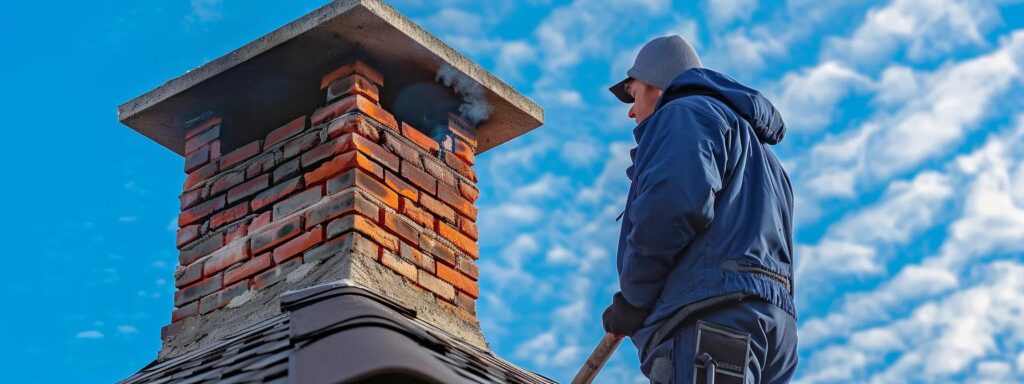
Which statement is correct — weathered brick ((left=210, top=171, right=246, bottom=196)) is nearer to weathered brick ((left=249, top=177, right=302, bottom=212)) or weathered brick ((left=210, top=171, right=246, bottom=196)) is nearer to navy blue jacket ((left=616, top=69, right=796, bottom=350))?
weathered brick ((left=249, top=177, right=302, bottom=212))

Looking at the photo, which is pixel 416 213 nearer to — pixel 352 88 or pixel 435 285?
pixel 435 285

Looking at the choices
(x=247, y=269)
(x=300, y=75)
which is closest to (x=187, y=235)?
(x=247, y=269)

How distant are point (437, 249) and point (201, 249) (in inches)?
39.4

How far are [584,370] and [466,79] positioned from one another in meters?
1.58

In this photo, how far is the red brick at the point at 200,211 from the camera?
4781 mm

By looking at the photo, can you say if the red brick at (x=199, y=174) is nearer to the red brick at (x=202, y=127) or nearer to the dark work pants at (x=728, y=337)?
the red brick at (x=202, y=127)

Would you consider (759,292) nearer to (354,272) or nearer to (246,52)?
(354,272)

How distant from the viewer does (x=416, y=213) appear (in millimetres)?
4586

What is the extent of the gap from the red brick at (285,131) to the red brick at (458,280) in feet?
2.73

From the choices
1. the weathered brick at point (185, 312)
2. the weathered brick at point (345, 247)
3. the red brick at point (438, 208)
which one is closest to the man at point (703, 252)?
the weathered brick at point (345, 247)

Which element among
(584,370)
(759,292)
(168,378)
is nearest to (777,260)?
(759,292)

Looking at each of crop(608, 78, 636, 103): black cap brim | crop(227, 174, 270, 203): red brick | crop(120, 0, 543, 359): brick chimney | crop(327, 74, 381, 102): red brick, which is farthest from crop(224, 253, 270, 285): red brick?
crop(608, 78, 636, 103): black cap brim

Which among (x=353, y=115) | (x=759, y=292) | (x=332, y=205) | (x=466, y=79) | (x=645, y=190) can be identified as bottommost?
(x=759, y=292)

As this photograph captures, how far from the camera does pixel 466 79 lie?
→ 16.0 ft
